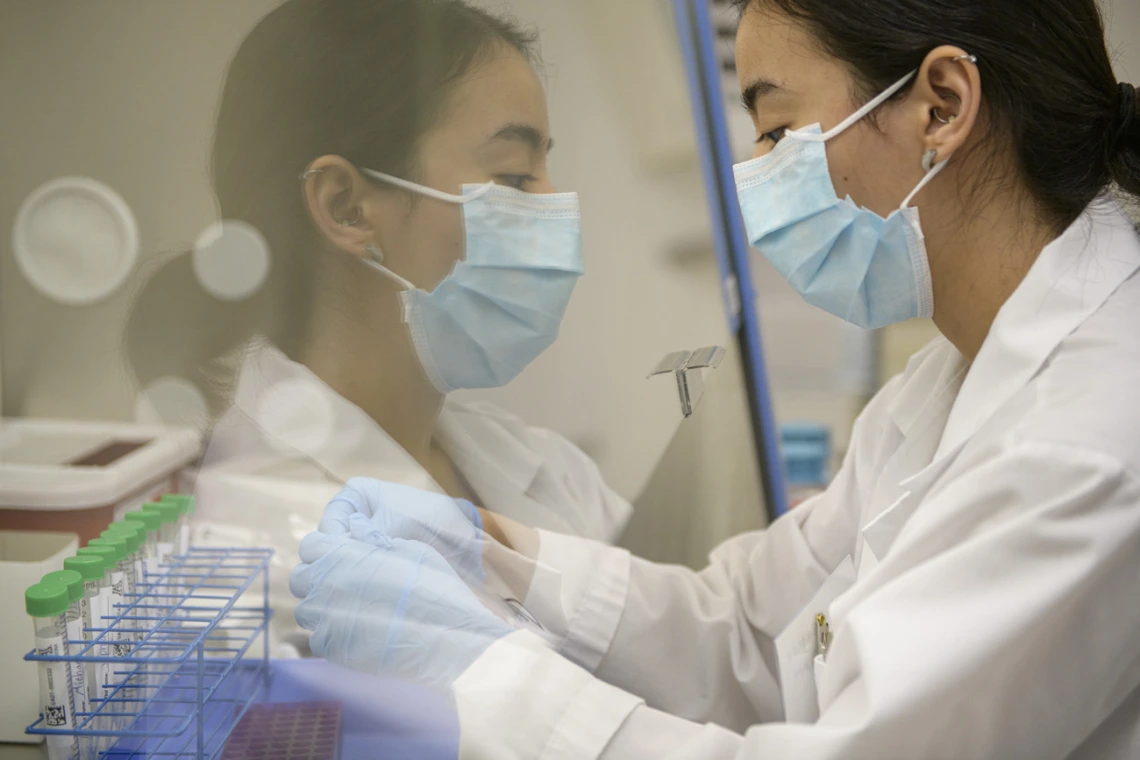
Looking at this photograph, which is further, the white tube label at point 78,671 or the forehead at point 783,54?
the forehead at point 783,54

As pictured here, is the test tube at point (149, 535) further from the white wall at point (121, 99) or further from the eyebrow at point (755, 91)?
the eyebrow at point (755, 91)

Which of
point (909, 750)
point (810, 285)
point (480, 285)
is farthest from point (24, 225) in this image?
point (909, 750)

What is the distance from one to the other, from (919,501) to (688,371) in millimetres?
327

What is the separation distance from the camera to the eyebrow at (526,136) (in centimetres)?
90

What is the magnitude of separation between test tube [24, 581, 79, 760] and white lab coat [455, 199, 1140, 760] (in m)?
0.37

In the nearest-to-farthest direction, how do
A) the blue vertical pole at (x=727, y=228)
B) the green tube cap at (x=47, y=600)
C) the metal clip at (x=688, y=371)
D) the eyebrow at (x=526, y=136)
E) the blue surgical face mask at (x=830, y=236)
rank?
the green tube cap at (x=47, y=600)
the eyebrow at (x=526, y=136)
the blue surgical face mask at (x=830, y=236)
the metal clip at (x=688, y=371)
the blue vertical pole at (x=727, y=228)

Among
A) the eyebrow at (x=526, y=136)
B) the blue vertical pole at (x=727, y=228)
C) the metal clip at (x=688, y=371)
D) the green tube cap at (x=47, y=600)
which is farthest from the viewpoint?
the blue vertical pole at (x=727, y=228)

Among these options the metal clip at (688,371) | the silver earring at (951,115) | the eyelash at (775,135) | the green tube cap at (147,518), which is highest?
the silver earring at (951,115)

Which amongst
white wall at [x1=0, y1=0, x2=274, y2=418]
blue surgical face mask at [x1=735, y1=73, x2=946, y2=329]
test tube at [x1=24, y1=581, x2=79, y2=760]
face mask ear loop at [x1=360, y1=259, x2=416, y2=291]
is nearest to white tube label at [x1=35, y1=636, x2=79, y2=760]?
test tube at [x1=24, y1=581, x2=79, y2=760]

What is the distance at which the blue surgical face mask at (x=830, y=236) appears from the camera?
1.01 m

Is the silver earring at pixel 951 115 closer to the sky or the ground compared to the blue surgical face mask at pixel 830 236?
closer to the sky

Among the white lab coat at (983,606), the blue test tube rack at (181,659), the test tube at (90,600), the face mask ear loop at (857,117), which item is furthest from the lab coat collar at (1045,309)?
the test tube at (90,600)

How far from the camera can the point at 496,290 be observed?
92 centimetres

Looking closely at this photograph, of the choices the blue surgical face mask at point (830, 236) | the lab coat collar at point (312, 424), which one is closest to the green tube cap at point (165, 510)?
the lab coat collar at point (312, 424)
